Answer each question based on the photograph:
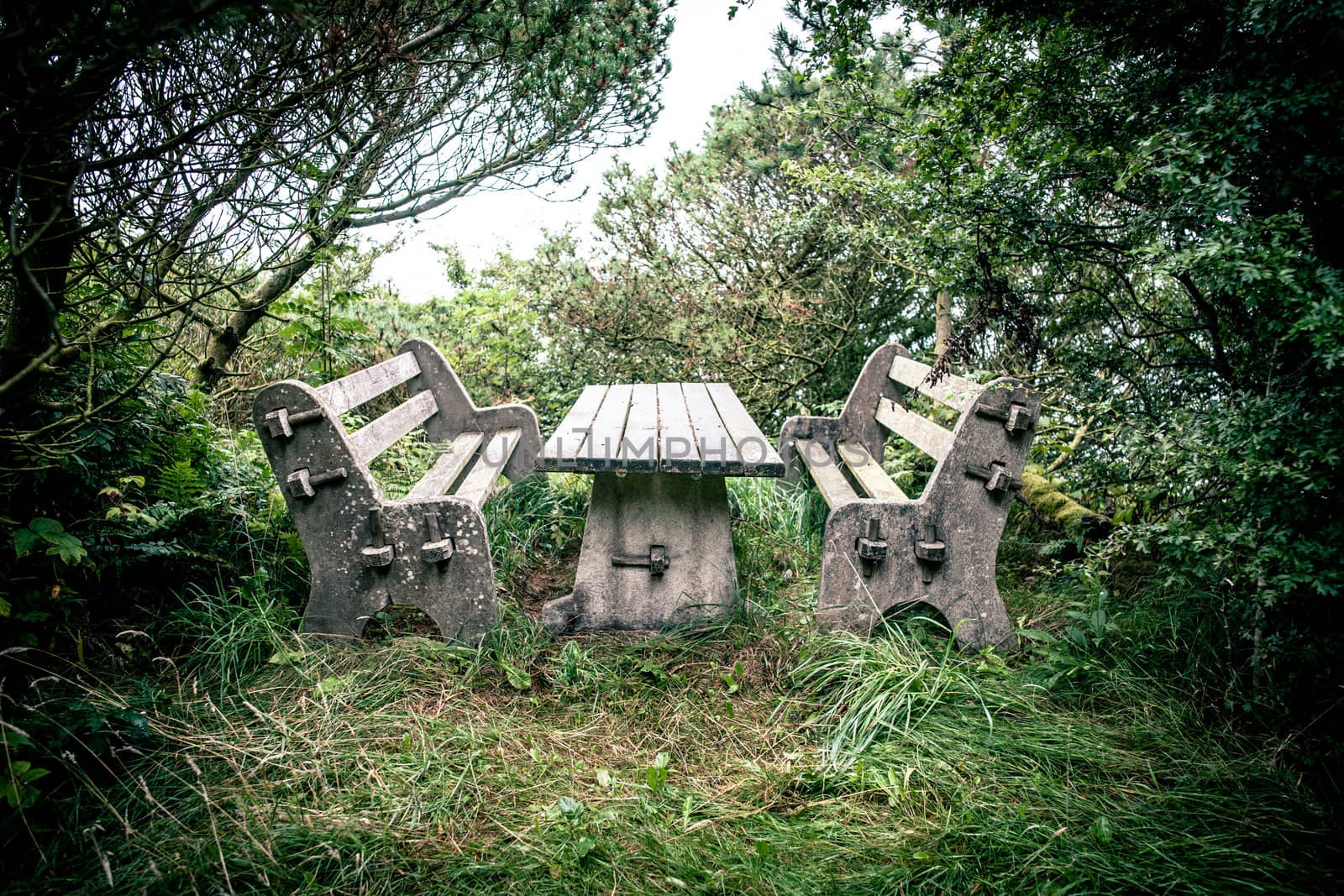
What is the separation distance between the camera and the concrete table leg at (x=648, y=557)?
117 inches

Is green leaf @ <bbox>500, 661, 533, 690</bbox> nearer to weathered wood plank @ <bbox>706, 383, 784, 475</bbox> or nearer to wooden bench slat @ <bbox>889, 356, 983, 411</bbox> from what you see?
weathered wood plank @ <bbox>706, 383, 784, 475</bbox>

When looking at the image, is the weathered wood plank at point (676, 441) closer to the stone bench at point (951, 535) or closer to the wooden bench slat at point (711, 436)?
the wooden bench slat at point (711, 436)

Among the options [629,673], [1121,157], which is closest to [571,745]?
[629,673]

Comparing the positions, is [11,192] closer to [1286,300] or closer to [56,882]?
[56,882]

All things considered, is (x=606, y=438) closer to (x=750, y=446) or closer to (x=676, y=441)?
(x=676, y=441)

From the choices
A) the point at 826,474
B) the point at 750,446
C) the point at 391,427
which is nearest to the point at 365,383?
the point at 391,427

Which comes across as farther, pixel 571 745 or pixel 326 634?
pixel 326 634

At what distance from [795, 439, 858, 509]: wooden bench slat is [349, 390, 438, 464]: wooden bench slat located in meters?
1.90

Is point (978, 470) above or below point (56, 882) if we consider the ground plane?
above

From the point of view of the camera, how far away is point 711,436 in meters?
2.92

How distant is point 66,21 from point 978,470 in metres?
2.82

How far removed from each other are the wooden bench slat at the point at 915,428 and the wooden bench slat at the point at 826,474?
36 cm

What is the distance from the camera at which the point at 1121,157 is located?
8.68ft

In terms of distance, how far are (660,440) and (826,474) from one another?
127cm
